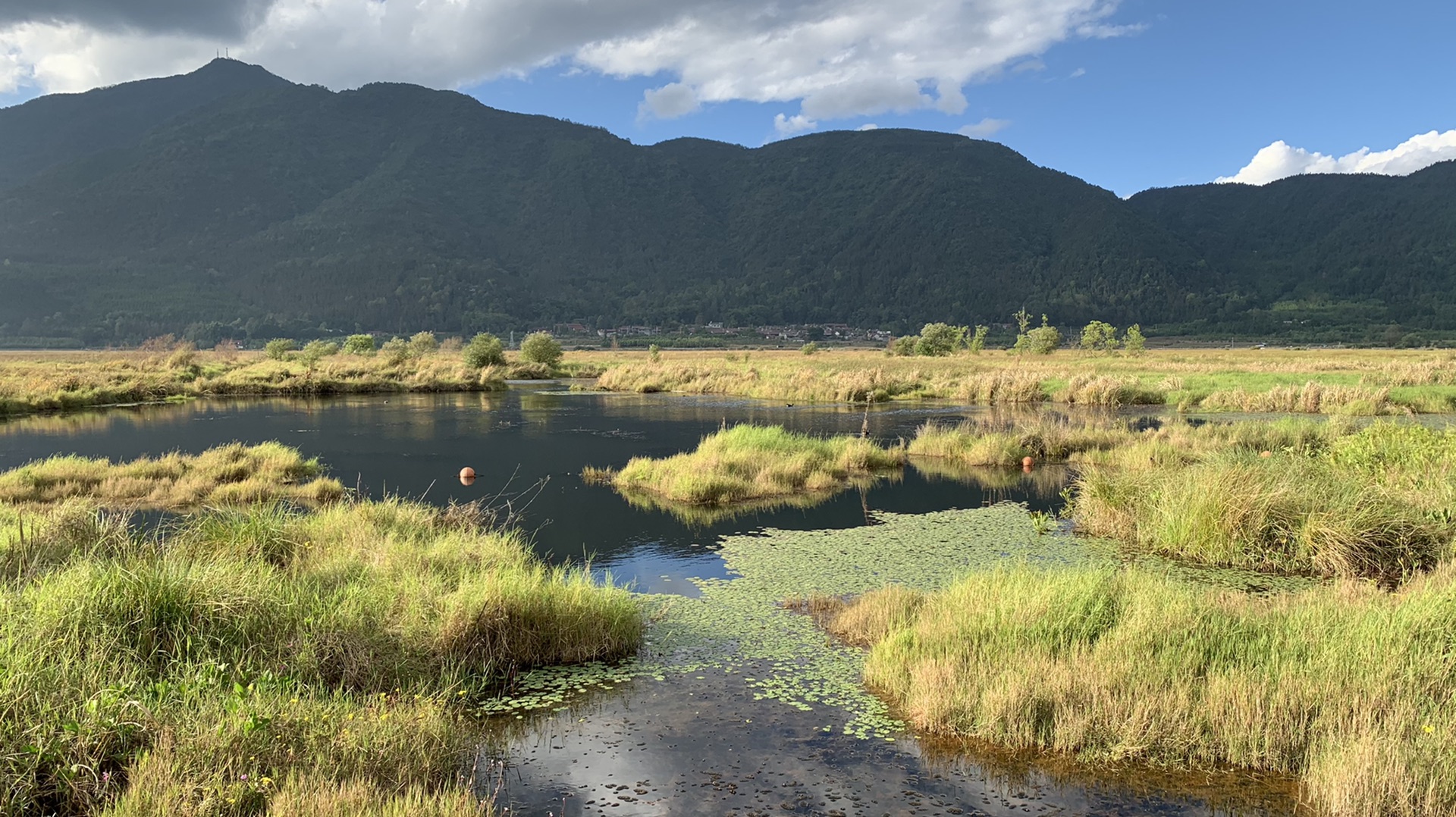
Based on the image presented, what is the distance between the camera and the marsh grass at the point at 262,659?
15.2 feet

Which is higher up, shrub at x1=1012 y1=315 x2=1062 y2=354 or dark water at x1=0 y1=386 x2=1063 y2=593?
shrub at x1=1012 y1=315 x2=1062 y2=354

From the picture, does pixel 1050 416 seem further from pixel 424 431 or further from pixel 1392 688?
pixel 1392 688

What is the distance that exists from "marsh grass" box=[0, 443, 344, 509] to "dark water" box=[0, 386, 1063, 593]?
1.38m

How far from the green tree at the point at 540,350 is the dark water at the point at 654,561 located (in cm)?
3153

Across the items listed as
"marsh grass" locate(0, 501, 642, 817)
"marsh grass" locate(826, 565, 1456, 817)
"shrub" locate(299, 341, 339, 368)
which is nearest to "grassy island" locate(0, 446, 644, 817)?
"marsh grass" locate(0, 501, 642, 817)

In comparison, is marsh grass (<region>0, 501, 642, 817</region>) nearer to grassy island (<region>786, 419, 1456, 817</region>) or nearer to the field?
grassy island (<region>786, 419, 1456, 817</region>)

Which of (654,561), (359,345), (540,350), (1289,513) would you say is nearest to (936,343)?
(540,350)

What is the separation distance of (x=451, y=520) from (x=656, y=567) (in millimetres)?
3053

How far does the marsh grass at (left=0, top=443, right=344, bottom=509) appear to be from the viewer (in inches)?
637

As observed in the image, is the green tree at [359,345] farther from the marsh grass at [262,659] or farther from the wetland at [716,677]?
the marsh grass at [262,659]

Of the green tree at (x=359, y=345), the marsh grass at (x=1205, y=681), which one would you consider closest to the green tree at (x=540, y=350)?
the green tree at (x=359, y=345)

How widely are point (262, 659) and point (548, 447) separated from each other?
65.4ft

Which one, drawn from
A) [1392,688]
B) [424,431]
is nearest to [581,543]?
[1392,688]

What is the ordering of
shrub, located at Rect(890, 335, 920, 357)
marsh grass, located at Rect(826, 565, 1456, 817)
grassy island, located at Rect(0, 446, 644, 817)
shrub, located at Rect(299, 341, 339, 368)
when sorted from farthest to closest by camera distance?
1. shrub, located at Rect(890, 335, 920, 357)
2. shrub, located at Rect(299, 341, 339, 368)
3. marsh grass, located at Rect(826, 565, 1456, 817)
4. grassy island, located at Rect(0, 446, 644, 817)
